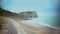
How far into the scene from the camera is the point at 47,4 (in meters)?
1.64

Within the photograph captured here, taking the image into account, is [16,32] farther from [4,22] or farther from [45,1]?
[45,1]

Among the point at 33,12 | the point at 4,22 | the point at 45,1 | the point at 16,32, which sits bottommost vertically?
the point at 16,32

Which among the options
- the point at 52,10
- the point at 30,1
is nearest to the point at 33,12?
the point at 30,1

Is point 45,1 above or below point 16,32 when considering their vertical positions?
above

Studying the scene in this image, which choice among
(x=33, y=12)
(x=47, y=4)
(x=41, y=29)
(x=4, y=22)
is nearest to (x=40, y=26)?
(x=41, y=29)

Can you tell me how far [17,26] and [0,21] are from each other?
225mm

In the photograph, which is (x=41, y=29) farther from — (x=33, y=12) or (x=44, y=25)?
(x=33, y=12)

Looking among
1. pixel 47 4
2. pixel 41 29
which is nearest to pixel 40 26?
pixel 41 29

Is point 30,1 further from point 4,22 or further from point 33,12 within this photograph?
point 4,22

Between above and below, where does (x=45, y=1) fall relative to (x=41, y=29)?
above

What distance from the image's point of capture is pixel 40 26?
5.23 feet

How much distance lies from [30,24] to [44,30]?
196 millimetres

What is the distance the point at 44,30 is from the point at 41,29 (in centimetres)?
4

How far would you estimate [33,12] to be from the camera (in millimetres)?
1602
